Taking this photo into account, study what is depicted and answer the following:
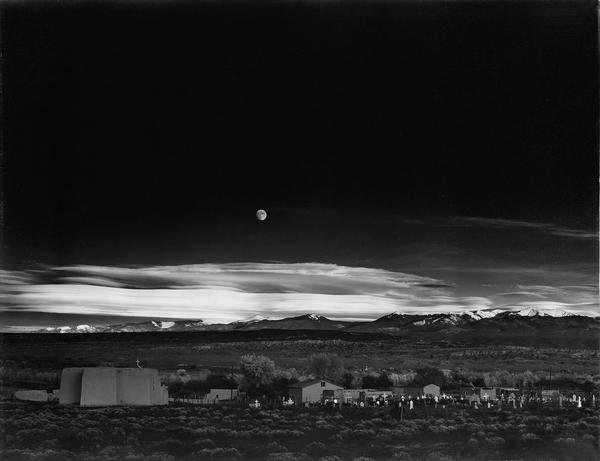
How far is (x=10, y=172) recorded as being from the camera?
1568 cm

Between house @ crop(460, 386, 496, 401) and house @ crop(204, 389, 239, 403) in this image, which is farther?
house @ crop(460, 386, 496, 401)

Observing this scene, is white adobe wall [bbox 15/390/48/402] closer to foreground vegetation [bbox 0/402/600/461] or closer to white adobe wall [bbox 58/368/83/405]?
foreground vegetation [bbox 0/402/600/461]

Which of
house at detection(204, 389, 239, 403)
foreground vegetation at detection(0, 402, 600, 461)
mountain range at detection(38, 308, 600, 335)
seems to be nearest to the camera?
foreground vegetation at detection(0, 402, 600, 461)

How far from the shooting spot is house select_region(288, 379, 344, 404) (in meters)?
15.8

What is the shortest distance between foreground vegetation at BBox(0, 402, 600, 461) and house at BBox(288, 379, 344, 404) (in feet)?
0.58

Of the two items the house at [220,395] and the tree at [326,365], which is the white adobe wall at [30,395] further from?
the tree at [326,365]

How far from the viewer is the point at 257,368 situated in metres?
15.9

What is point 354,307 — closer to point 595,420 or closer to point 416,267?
point 416,267

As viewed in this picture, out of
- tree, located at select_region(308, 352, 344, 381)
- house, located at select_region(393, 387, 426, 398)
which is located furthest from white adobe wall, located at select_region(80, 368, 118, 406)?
house, located at select_region(393, 387, 426, 398)

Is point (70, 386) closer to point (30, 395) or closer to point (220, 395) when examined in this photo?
point (30, 395)

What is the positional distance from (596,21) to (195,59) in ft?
17.7

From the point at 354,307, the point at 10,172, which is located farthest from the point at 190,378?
the point at 10,172

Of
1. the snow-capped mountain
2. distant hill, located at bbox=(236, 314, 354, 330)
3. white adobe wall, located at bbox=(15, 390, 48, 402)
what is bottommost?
white adobe wall, located at bbox=(15, 390, 48, 402)

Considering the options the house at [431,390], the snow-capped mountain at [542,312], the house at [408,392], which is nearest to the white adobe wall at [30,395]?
the house at [408,392]
